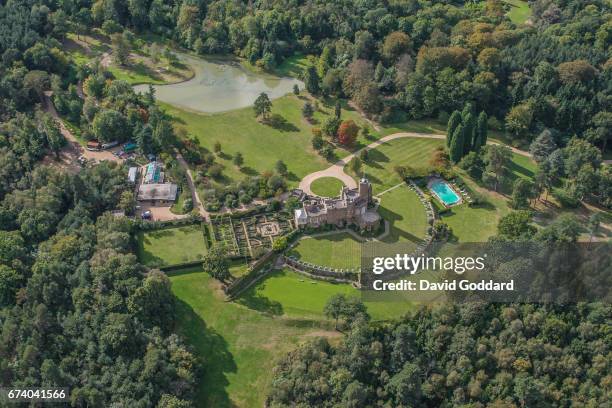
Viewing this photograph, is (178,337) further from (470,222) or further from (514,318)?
(470,222)

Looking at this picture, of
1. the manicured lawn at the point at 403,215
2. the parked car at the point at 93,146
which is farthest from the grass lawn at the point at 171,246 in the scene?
the manicured lawn at the point at 403,215

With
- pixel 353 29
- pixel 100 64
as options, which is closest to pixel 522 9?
pixel 353 29

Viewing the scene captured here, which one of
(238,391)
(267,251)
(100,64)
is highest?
(100,64)

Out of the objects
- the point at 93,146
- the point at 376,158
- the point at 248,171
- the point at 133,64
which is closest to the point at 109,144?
the point at 93,146

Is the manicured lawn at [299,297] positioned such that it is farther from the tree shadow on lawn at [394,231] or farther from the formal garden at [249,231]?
the tree shadow on lawn at [394,231]

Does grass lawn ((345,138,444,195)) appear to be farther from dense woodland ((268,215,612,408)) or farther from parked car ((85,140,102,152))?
parked car ((85,140,102,152))

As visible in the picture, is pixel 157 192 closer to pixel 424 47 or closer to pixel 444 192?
pixel 444 192
